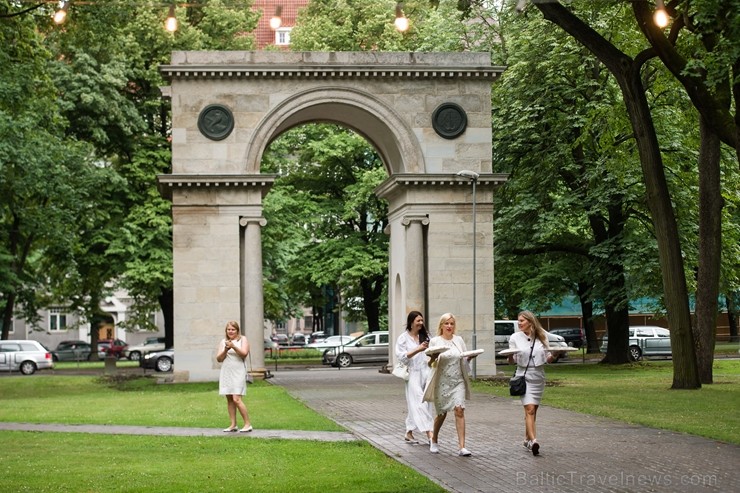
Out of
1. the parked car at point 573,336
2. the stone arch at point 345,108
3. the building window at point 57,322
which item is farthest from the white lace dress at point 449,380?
the building window at point 57,322

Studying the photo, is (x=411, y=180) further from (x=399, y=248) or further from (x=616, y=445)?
(x=616, y=445)

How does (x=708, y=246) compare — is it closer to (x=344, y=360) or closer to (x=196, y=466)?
(x=196, y=466)

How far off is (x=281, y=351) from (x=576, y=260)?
2121 cm

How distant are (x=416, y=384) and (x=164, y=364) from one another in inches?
1354

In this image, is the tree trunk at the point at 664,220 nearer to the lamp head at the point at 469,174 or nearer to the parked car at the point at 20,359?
the lamp head at the point at 469,174

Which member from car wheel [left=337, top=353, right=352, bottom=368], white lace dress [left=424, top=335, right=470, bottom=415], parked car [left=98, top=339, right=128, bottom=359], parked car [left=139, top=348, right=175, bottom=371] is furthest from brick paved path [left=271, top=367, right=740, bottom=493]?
parked car [left=98, top=339, right=128, bottom=359]

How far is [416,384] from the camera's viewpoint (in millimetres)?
18328

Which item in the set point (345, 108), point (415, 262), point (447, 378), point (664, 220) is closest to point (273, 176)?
point (345, 108)

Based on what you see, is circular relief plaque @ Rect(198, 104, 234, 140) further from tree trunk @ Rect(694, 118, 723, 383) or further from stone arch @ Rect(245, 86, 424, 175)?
tree trunk @ Rect(694, 118, 723, 383)

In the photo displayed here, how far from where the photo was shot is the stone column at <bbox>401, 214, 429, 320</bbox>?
123 ft

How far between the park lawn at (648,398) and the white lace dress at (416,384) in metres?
4.07

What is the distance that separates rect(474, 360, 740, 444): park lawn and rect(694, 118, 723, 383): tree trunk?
42.2 inches

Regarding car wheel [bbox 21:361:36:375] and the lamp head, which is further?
car wheel [bbox 21:361:36:375]

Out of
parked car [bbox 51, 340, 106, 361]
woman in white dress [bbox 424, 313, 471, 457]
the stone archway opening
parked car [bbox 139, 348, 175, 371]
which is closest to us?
woman in white dress [bbox 424, 313, 471, 457]
